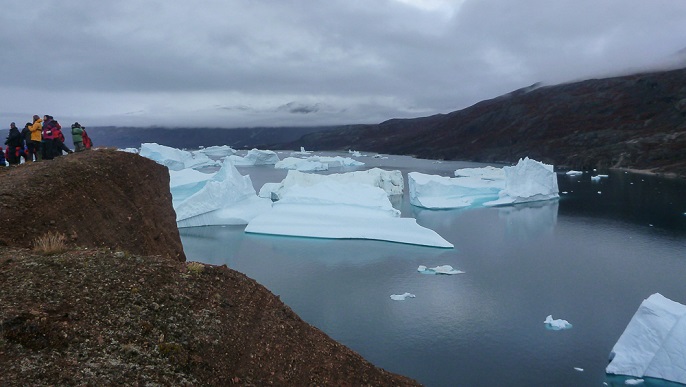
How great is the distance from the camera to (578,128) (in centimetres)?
5306

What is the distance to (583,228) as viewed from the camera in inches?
688

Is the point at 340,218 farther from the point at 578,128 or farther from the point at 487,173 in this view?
the point at 578,128

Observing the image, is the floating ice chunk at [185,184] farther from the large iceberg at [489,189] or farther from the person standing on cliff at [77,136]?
the person standing on cliff at [77,136]

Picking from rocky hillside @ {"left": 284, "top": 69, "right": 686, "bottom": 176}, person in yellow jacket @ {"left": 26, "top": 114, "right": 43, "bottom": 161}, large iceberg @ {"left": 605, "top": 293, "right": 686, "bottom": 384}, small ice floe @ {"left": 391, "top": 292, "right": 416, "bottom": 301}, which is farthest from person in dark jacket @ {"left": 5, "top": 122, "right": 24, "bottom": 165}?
rocky hillside @ {"left": 284, "top": 69, "right": 686, "bottom": 176}

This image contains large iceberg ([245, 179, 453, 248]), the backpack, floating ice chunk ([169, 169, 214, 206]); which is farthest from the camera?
floating ice chunk ([169, 169, 214, 206])

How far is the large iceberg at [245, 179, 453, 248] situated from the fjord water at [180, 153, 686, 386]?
0.47m

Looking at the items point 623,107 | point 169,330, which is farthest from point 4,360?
point 623,107

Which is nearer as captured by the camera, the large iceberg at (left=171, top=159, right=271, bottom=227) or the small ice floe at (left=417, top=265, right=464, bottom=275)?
the small ice floe at (left=417, top=265, right=464, bottom=275)

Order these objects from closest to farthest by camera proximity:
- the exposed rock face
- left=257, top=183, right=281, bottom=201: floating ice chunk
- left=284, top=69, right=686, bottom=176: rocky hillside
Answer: the exposed rock face
left=257, top=183, right=281, bottom=201: floating ice chunk
left=284, top=69, right=686, bottom=176: rocky hillside

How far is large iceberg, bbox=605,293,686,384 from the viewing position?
22.3 feet

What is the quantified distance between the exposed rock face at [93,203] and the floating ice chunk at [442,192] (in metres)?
15.5

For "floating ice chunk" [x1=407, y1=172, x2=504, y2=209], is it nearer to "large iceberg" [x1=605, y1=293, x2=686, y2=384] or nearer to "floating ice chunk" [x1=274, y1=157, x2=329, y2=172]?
"large iceberg" [x1=605, y1=293, x2=686, y2=384]

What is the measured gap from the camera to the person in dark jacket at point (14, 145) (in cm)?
805

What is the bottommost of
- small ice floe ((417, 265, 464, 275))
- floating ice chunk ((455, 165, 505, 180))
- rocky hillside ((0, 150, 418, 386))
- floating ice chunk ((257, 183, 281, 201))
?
small ice floe ((417, 265, 464, 275))
